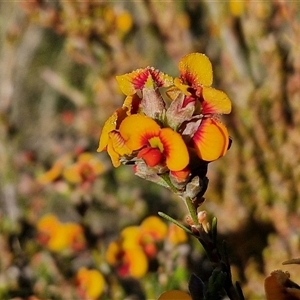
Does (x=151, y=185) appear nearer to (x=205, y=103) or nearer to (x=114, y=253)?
(x=114, y=253)

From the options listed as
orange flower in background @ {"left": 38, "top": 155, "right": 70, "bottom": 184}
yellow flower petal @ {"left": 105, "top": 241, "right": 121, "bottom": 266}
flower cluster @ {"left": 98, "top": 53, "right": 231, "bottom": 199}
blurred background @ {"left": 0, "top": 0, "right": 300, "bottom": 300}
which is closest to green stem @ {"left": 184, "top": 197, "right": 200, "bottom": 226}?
flower cluster @ {"left": 98, "top": 53, "right": 231, "bottom": 199}

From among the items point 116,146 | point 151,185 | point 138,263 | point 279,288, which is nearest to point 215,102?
point 116,146

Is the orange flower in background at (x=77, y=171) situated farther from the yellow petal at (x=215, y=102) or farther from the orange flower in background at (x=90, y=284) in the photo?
the yellow petal at (x=215, y=102)

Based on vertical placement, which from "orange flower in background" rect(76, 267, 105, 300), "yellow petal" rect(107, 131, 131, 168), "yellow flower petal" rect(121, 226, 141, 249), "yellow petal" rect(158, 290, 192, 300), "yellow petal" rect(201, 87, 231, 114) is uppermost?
"yellow petal" rect(201, 87, 231, 114)

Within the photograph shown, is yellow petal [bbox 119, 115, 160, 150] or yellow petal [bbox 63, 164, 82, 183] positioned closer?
yellow petal [bbox 119, 115, 160, 150]

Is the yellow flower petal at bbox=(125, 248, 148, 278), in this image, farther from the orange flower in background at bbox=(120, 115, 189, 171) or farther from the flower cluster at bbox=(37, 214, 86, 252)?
the orange flower in background at bbox=(120, 115, 189, 171)

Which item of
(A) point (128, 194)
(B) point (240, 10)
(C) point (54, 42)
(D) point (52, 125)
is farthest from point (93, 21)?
(C) point (54, 42)

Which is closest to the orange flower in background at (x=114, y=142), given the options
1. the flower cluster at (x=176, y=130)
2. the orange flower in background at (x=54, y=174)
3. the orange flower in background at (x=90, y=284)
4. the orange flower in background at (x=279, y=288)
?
the flower cluster at (x=176, y=130)
